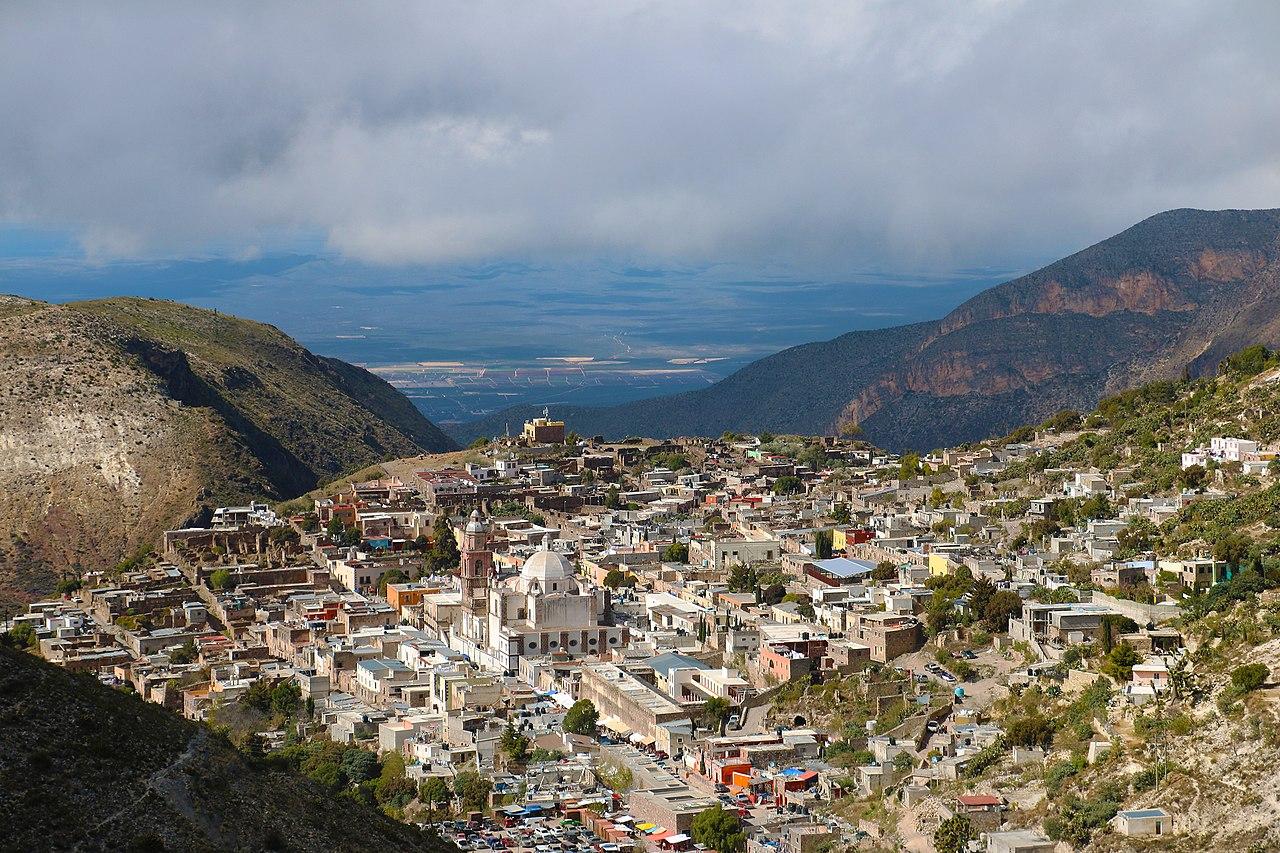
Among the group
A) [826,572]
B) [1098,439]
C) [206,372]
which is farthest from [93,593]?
[206,372]

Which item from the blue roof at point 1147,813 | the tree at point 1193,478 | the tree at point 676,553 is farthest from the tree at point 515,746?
the tree at point 1193,478

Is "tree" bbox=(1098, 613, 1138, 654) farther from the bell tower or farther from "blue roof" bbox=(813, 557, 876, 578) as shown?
the bell tower

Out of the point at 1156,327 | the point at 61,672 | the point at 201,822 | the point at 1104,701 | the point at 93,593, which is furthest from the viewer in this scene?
the point at 1156,327

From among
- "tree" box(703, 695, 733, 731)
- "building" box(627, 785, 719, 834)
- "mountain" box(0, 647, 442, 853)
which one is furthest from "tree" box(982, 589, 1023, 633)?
"mountain" box(0, 647, 442, 853)

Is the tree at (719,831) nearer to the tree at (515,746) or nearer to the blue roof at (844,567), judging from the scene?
the tree at (515,746)

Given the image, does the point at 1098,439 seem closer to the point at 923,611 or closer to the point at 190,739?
the point at 923,611

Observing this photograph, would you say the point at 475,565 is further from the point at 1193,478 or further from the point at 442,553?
the point at 1193,478
